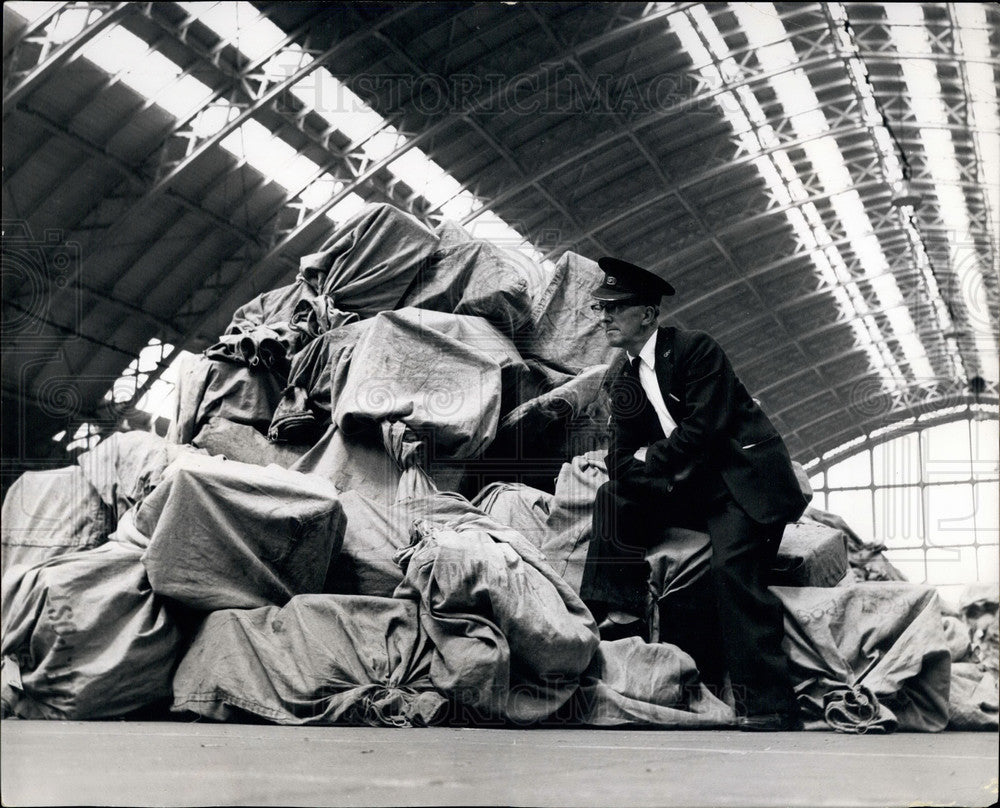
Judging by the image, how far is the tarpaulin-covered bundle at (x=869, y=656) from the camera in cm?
393

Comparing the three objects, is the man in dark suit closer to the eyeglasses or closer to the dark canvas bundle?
the eyeglasses

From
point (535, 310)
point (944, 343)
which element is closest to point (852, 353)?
point (944, 343)

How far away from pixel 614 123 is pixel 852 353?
1301cm

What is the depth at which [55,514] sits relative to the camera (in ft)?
15.8

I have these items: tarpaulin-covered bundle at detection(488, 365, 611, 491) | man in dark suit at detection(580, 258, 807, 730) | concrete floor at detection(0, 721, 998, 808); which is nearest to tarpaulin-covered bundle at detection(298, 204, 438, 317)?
tarpaulin-covered bundle at detection(488, 365, 611, 491)

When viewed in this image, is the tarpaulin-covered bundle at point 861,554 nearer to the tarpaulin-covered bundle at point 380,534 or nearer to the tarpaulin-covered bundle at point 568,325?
the tarpaulin-covered bundle at point 568,325

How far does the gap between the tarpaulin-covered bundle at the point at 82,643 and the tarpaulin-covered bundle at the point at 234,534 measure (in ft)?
0.40

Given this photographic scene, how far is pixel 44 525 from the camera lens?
4.77 meters

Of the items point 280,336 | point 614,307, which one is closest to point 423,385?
point 280,336

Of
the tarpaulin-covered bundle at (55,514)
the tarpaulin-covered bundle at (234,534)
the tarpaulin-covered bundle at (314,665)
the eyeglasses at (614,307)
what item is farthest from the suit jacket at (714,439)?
the tarpaulin-covered bundle at (55,514)

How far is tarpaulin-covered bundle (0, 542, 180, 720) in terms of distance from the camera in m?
3.68

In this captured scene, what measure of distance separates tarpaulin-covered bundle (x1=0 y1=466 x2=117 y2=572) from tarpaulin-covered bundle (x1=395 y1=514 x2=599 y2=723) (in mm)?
1558

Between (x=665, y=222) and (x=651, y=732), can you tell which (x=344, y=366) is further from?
(x=665, y=222)

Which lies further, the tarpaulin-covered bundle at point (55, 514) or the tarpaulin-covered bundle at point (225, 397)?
the tarpaulin-covered bundle at point (225, 397)
